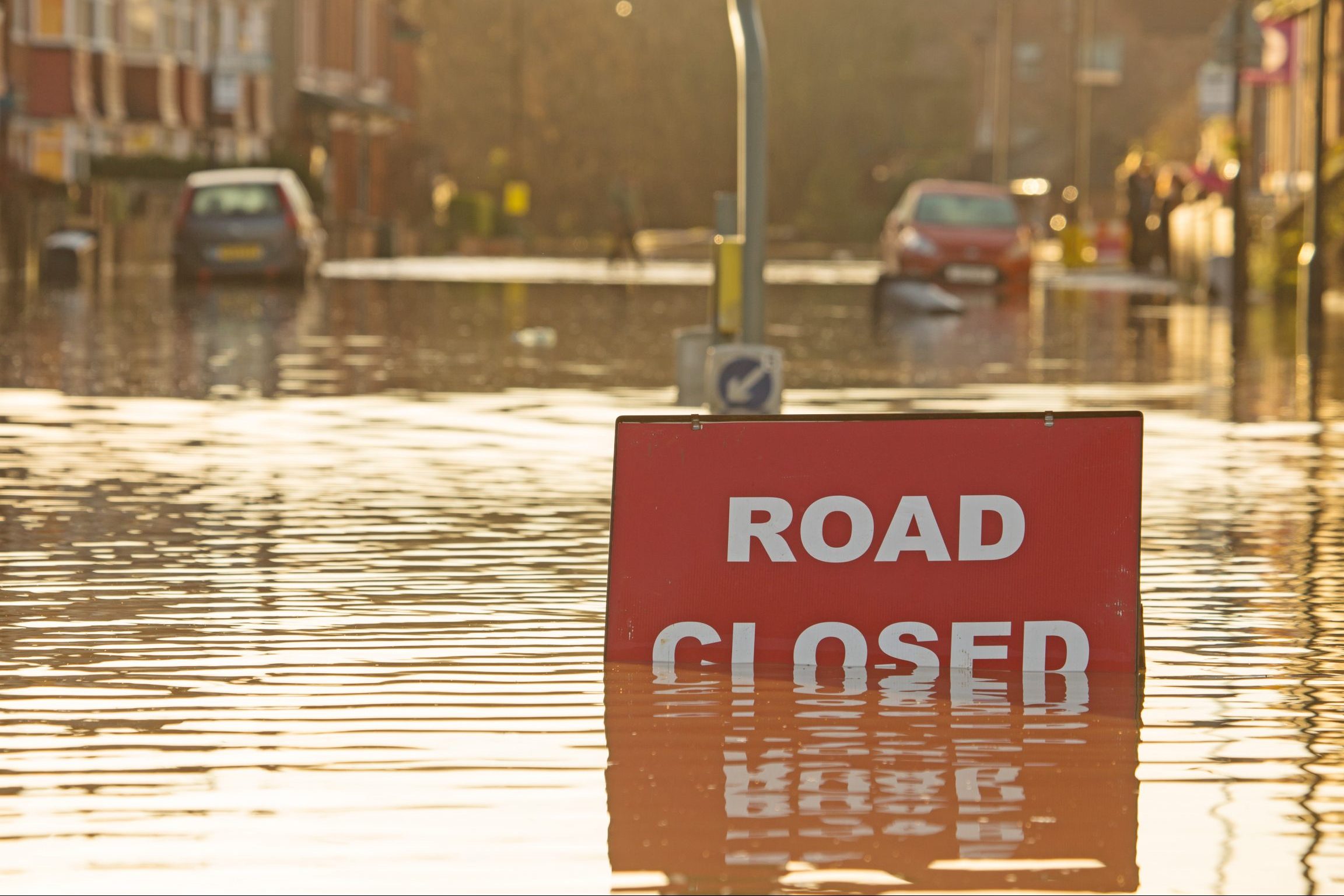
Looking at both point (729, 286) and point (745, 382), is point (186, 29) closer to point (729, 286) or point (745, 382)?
point (729, 286)

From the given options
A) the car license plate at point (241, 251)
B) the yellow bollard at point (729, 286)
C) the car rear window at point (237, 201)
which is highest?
the car rear window at point (237, 201)

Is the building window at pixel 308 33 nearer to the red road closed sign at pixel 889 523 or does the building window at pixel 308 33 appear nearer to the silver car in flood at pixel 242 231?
the silver car in flood at pixel 242 231

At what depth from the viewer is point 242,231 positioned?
128 feet

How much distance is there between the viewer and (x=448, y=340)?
25.0m

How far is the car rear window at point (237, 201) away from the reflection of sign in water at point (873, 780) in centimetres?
3190

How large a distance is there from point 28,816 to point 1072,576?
2.84m

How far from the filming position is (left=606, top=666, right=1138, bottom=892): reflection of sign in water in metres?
5.54

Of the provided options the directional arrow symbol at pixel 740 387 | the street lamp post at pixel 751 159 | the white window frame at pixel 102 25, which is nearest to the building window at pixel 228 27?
the white window frame at pixel 102 25

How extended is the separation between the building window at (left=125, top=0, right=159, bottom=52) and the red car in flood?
22.0m

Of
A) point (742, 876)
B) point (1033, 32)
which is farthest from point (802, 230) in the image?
point (742, 876)

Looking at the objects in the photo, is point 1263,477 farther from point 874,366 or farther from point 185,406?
point 874,366

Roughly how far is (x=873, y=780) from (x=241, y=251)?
110 feet

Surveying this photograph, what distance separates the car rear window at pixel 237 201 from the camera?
128ft

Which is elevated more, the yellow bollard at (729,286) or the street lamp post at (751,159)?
the street lamp post at (751,159)
